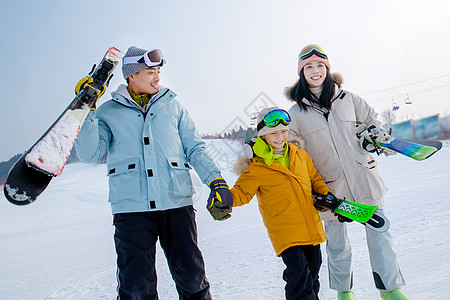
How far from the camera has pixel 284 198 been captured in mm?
2207

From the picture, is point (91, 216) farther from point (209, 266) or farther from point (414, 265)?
point (414, 265)

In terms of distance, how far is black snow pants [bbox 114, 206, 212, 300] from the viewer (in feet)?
6.20

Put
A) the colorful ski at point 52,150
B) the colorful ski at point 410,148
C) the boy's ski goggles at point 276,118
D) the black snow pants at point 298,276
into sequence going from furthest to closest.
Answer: the boy's ski goggles at point 276,118 → the colorful ski at point 410,148 → the black snow pants at point 298,276 → the colorful ski at point 52,150

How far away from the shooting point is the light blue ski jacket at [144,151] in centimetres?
201

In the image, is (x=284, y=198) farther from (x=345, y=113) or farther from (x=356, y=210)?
(x=345, y=113)

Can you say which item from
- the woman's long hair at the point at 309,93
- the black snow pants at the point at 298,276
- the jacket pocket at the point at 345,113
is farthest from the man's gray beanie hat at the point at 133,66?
the black snow pants at the point at 298,276

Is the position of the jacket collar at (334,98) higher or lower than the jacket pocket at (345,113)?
higher

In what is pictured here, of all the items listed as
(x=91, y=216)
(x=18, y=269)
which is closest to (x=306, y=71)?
(x=18, y=269)

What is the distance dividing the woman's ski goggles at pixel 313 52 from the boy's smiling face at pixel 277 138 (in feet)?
2.35

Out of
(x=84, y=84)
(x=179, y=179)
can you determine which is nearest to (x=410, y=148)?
(x=179, y=179)

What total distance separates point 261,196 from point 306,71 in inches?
46.0

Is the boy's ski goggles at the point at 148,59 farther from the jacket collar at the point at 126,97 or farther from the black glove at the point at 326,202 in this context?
the black glove at the point at 326,202

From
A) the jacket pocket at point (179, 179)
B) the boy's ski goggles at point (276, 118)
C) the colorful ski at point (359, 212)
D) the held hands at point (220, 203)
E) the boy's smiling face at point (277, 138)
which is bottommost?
Result: the colorful ski at point (359, 212)

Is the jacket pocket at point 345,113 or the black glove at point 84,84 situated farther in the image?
the jacket pocket at point 345,113
